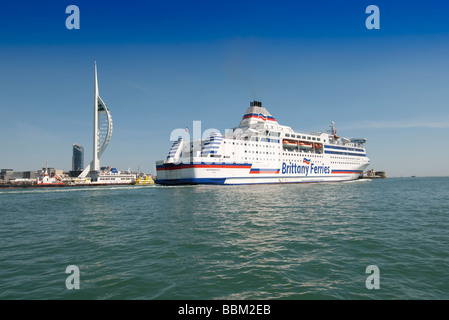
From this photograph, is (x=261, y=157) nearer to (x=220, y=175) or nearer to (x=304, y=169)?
(x=220, y=175)

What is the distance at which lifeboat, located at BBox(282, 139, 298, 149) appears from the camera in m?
55.8

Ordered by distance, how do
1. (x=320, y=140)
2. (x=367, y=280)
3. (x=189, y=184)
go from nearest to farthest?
1. (x=367, y=280)
2. (x=189, y=184)
3. (x=320, y=140)

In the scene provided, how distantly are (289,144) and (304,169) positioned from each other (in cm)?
662

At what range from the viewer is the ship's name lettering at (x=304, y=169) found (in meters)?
53.0

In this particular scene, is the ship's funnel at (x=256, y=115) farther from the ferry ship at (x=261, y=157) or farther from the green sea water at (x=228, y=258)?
the green sea water at (x=228, y=258)

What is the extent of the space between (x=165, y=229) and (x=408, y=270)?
9488mm

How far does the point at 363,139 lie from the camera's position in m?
71.9

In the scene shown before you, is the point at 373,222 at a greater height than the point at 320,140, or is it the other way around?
the point at 320,140

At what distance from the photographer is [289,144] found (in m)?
56.5

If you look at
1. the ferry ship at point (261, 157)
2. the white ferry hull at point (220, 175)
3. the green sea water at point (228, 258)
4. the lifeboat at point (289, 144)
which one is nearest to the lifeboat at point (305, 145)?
the ferry ship at point (261, 157)

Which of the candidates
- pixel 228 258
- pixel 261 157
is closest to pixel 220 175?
pixel 261 157
